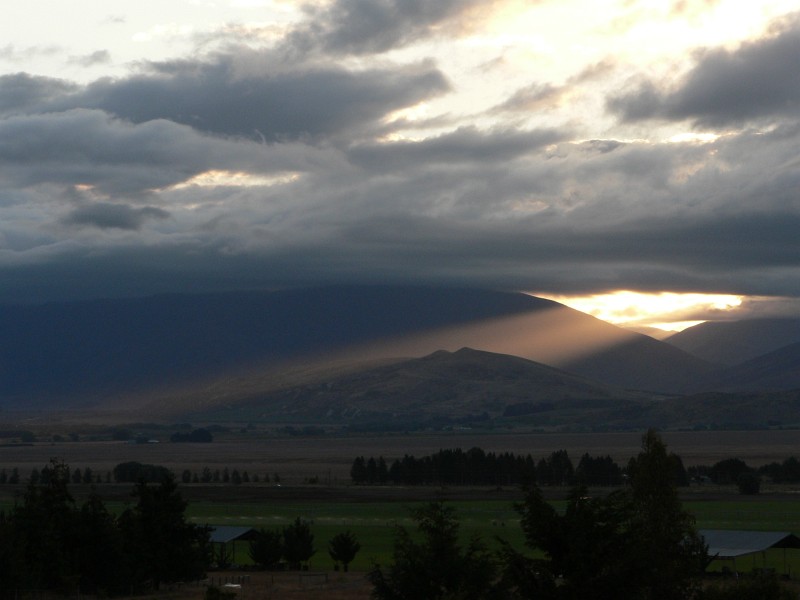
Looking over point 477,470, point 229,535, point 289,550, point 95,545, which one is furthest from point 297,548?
point 477,470

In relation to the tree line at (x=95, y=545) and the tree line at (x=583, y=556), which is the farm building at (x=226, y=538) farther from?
the tree line at (x=583, y=556)

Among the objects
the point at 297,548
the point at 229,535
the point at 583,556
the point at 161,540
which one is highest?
the point at 583,556

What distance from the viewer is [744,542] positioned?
250 feet

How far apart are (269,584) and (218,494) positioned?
78.9m

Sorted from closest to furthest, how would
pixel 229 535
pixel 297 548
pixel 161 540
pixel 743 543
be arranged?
pixel 161 540 → pixel 743 543 → pixel 297 548 → pixel 229 535

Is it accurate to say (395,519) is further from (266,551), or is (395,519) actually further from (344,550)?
(344,550)

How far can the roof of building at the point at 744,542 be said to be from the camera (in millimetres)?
73562

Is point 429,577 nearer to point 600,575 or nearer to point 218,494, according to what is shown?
point 600,575

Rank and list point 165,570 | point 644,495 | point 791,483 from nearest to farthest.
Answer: point 644,495 < point 165,570 < point 791,483

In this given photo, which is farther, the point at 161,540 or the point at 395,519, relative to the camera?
the point at 395,519

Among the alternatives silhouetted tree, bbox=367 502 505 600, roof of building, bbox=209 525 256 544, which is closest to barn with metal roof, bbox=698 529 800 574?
roof of building, bbox=209 525 256 544

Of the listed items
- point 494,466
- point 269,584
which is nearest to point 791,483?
point 494,466

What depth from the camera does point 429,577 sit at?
3988cm

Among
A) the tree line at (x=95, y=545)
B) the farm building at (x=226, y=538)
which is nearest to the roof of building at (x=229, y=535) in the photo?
the farm building at (x=226, y=538)
